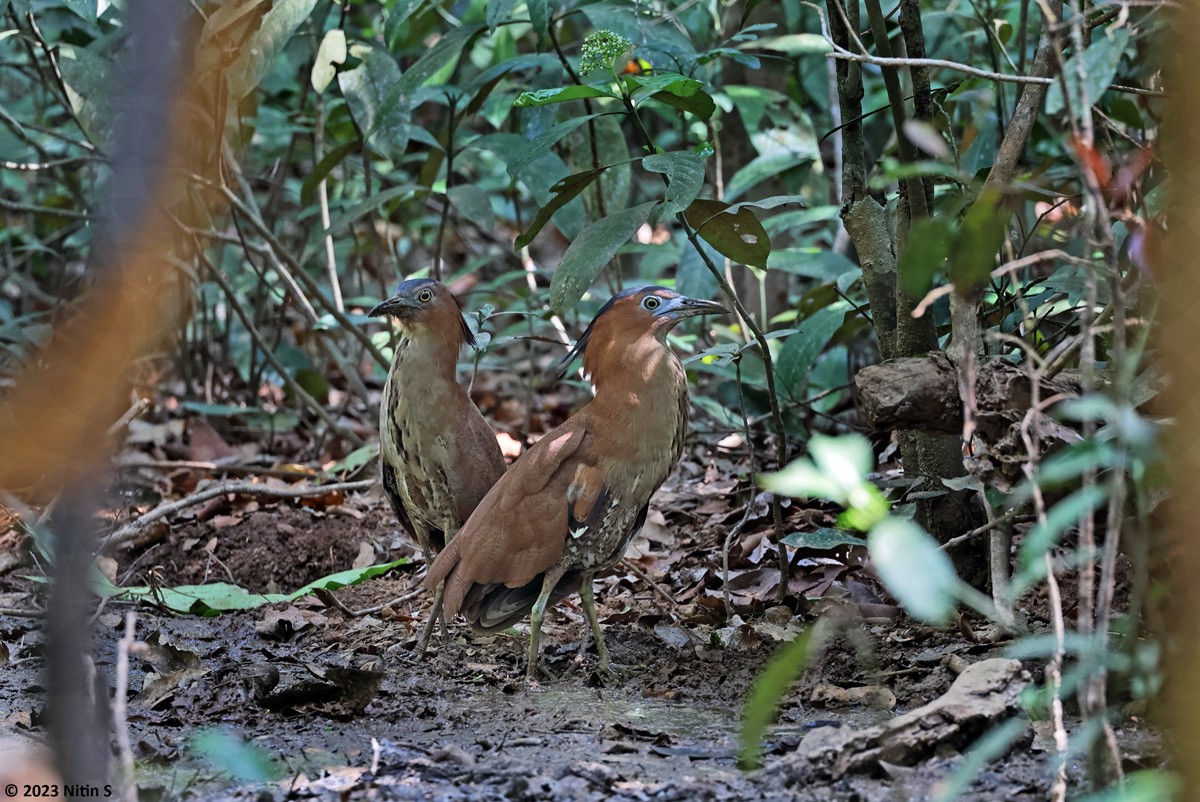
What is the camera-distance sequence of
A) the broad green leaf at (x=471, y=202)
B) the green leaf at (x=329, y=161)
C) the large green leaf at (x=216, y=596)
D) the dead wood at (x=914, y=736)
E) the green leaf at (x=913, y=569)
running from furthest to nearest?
the green leaf at (x=329, y=161) < the broad green leaf at (x=471, y=202) < the large green leaf at (x=216, y=596) < the dead wood at (x=914, y=736) < the green leaf at (x=913, y=569)

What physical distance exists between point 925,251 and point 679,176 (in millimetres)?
1470

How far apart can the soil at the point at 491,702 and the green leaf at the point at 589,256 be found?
1170mm

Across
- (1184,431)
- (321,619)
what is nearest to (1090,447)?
(1184,431)

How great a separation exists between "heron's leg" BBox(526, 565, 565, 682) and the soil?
74mm

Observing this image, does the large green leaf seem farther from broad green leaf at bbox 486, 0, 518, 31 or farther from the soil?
broad green leaf at bbox 486, 0, 518, 31

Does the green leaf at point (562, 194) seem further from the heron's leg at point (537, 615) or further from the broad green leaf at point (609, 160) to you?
the broad green leaf at point (609, 160)

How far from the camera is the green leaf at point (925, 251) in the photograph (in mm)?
2168

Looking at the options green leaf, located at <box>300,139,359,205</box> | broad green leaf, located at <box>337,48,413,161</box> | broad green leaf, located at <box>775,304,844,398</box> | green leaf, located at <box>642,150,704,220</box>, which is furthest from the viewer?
green leaf, located at <box>300,139,359,205</box>

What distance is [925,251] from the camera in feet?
7.17

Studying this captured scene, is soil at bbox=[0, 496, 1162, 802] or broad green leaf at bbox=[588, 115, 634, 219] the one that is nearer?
soil at bbox=[0, 496, 1162, 802]

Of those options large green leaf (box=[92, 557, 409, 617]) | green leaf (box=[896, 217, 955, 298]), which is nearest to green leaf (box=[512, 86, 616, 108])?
green leaf (box=[896, 217, 955, 298])

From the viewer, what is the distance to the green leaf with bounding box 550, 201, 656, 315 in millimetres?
3779

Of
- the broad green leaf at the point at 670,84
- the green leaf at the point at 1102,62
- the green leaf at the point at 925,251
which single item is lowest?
the green leaf at the point at 925,251

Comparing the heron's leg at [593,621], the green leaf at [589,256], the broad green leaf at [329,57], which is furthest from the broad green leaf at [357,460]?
the green leaf at [589,256]
